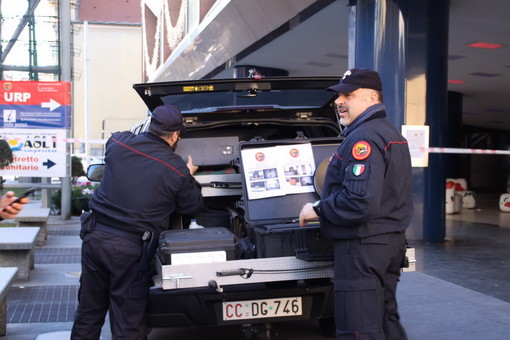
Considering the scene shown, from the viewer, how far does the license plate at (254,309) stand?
4320 mm

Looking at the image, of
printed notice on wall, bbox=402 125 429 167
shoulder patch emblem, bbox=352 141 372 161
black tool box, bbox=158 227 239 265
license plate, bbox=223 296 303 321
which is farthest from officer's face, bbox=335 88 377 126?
printed notice on wall, bbox=402 125 429 167

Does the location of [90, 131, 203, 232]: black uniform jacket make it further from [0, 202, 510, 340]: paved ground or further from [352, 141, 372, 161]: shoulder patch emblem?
[0, 202, 510, 340]: paved ground

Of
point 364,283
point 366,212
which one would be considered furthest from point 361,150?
point 364,283

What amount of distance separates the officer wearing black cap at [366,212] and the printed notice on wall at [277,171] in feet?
2.72

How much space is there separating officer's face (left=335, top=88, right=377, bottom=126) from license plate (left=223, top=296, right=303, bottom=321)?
1301 millimetres

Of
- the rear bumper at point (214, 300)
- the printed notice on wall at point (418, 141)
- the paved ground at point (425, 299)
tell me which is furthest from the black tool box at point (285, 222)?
the printed notice on wall at point (418, 141)

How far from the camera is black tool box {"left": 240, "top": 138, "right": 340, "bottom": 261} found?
415cm

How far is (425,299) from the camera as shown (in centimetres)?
655

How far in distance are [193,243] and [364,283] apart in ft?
3.53

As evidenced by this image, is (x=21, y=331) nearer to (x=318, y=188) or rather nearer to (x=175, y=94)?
(x=175, y=94)

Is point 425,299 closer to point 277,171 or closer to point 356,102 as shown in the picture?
point 277,171

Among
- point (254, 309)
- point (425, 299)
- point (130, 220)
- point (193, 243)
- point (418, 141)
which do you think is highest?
point (418, 141)

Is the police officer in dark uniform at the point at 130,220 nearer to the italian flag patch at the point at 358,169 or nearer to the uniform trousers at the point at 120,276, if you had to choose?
the uniform trousers at the point at 120,276

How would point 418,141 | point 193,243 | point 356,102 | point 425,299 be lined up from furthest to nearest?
point 418,141 < point 425,299 < point 193,243 < point 356,102
